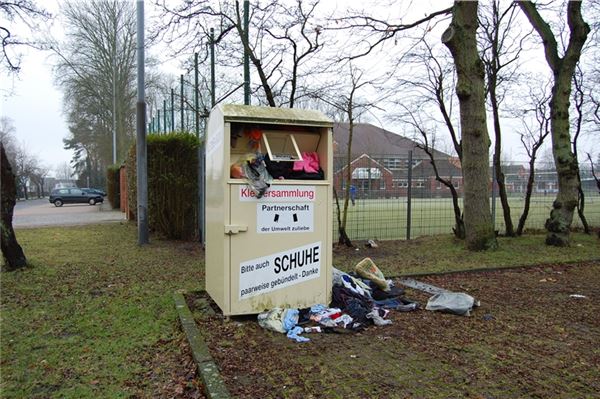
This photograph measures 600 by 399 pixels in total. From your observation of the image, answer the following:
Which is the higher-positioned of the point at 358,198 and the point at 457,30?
the point at 457,30

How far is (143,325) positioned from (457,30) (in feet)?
23.6

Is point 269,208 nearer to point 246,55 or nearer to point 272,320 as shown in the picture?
point 272,320

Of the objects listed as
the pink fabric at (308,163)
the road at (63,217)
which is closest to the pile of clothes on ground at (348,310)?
the pink fabric at (308,163)

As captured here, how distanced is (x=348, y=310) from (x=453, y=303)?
1161 millimetres

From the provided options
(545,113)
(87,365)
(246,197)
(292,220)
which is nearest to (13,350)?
(87,365)

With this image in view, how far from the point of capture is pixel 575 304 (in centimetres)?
527

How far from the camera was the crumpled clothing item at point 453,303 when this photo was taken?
190 inches

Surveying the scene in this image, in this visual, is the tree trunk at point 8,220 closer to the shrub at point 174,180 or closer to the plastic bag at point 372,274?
the shrub at point 174,180

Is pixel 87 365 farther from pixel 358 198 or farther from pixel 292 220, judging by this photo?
pixel 358 198

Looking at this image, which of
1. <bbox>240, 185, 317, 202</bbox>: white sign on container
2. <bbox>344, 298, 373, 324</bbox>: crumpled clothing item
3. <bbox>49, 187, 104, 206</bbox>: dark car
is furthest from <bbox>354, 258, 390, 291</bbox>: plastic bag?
<bbox>49, 187, 104, 206</bbox>: dark car

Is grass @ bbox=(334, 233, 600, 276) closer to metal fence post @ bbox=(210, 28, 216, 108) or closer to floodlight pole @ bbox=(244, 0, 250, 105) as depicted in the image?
floodlight pole @ bbox=(244, 0, 250, 105)

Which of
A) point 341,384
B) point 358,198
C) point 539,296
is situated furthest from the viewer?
point 358,198

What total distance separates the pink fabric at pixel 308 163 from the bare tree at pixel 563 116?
22.8 ft

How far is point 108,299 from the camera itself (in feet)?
18.2
